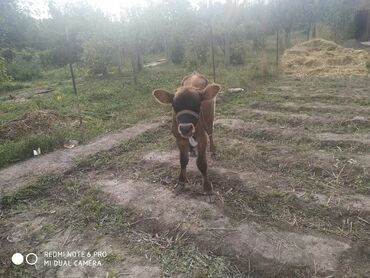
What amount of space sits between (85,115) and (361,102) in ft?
22.5

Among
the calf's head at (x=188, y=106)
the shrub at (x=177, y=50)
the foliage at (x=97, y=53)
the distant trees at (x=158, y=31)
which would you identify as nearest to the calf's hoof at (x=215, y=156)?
the calf's head at (x=188, y=106)

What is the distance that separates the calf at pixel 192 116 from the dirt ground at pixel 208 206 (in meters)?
0.46

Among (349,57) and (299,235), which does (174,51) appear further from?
(299,235)

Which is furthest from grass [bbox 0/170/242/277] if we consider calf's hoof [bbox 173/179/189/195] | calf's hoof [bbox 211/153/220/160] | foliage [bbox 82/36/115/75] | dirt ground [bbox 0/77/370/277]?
foliage [bbox 82/36/115/75]

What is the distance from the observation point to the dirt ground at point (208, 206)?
10.7 feet

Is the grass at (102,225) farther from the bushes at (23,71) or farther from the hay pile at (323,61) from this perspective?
the bushes at (23,71)

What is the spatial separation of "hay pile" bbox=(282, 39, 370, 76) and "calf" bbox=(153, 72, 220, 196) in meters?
9.68

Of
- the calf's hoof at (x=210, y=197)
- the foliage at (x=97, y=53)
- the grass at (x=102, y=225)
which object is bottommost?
the grass at (x=102, y=225)

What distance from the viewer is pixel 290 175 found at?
487 cm

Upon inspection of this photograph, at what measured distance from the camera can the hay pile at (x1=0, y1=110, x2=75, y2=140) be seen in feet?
23.9

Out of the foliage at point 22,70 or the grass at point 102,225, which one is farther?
the foliage at point 22,70

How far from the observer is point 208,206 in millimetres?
4141

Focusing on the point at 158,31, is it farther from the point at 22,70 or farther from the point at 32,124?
the point at 32,124

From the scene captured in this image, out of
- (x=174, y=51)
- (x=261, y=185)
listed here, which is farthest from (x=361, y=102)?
(x=174, y=51)
